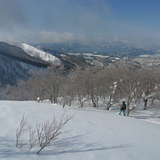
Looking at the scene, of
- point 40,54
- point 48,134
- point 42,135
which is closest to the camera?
point 48,134

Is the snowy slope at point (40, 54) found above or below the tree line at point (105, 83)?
above

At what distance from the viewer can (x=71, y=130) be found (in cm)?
528

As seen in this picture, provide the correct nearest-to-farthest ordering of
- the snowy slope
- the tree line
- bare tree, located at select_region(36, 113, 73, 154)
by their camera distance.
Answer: bare tree, located at select_region(36, 113, 73, 154) → the tree line → the snowy slope

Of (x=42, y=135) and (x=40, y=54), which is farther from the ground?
(x=40, y=54)

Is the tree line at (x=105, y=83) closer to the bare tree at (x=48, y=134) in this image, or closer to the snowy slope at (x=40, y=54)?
the bare tree at (x=48, y=134)

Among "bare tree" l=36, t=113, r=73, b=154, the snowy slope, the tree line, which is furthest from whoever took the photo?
the snowy slope

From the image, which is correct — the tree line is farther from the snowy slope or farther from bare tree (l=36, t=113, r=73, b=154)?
the snowy slope

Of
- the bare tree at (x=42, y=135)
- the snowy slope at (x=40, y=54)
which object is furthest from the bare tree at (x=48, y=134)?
the snowy slope at (x=40, y=54)

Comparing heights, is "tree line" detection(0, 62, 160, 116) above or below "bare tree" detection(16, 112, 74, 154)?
above

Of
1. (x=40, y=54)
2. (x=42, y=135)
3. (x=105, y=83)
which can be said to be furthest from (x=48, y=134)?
(x=40, y=54)

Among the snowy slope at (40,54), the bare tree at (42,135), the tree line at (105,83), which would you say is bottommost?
the bare tree at (42,135)

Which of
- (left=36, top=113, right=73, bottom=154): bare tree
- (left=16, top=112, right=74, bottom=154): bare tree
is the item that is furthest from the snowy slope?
(left=36, top=113, right=73, bottom=154): bare tree

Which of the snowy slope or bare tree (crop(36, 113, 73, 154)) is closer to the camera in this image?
bare tree (crop(36, 113, 73, 154))

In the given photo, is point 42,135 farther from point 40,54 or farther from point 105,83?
point 40,54
